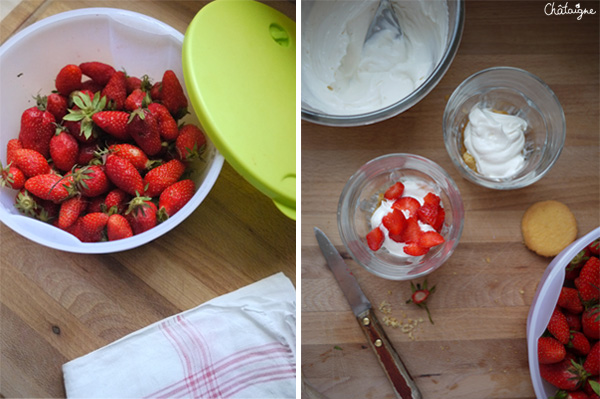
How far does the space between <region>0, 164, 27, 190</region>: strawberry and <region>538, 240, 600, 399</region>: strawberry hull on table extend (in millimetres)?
793

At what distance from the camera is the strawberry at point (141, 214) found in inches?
35.1

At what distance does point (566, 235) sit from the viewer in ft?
2.88

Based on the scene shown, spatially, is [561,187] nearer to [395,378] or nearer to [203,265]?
[395,378]

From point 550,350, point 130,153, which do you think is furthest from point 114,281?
point 550,350

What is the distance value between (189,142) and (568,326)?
62 centimetres

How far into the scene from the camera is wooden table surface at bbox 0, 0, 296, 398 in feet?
3.05

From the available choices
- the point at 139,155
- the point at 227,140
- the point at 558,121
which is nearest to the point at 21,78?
the point at 139,155

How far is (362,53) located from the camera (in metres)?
0.91

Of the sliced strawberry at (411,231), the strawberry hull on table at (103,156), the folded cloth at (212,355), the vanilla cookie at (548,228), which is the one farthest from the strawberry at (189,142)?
the vanilla cookie at (548,228)

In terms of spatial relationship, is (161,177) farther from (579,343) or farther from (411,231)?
(579,343)

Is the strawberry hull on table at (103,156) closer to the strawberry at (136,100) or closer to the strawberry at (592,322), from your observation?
the strawberry at (136,100)

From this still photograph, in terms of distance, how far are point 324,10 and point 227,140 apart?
0.25 meters

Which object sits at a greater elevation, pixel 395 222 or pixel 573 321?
pixel 395 222

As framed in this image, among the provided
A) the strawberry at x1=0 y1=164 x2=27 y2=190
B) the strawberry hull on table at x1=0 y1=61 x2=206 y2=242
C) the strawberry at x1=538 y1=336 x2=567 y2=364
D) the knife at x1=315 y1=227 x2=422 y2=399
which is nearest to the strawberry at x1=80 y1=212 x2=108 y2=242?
the strawberry hull on table at x1=0 y1=61 x2=206 y2=242
